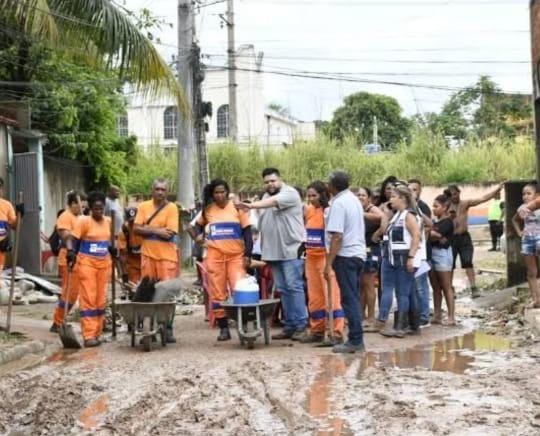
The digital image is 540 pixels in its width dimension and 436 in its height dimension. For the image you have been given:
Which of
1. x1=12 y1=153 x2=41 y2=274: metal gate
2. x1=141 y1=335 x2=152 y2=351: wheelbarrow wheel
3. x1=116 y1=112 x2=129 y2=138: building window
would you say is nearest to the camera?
x1=141 y1=335 x2=152 y2=351: wheelbarrow wheel

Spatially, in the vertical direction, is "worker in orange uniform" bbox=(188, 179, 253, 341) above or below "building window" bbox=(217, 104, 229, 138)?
below

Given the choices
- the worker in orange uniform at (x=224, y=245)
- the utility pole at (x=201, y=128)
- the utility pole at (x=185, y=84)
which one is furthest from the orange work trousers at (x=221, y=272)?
the utility pole at (x=201, y=128)

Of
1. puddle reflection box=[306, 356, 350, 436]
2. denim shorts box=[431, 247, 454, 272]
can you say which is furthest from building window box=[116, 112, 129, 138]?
puddle reflection box=[306, 356, 350, 436]

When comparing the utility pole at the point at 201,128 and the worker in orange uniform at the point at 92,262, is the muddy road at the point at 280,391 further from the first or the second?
Result: the utility pole at the point at 201,128

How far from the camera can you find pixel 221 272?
1049 cm

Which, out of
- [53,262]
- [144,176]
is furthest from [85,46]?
[144,176]

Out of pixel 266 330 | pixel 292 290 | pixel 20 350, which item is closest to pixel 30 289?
pixel 20 350

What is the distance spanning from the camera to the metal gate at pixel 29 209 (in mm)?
17594

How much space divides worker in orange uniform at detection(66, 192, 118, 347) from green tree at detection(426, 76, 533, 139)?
1692 inches

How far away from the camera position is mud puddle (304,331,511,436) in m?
6.53

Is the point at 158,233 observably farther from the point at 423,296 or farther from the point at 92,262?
the point at 423,296

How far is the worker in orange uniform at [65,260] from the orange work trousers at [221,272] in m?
1.69

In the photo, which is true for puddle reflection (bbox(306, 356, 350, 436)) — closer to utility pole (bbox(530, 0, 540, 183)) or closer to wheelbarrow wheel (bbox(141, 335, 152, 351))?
wheelbarrow wheel (bbox(141, 335, 152, 351))

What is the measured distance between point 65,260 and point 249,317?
9.59 ft
